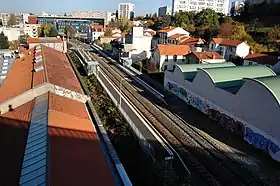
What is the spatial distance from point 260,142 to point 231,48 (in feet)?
98.9

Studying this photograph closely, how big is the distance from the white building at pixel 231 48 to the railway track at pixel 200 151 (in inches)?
961

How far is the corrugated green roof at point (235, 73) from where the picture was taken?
24.7 m

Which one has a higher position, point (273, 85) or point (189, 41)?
point (189, 41)

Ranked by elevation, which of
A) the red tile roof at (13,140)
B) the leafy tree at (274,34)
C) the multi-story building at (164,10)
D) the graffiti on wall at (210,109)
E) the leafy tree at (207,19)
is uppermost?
the multi-story building at (164,10)

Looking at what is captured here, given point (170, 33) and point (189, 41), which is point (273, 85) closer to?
point (189, 41)

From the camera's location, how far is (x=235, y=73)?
25.3m

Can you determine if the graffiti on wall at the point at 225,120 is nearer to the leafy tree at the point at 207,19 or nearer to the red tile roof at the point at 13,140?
the red tile roof at the point at 13,140

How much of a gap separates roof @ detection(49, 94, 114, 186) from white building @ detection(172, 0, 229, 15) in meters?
143

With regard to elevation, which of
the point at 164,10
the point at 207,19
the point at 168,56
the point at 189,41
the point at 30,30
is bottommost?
the point at 168,56

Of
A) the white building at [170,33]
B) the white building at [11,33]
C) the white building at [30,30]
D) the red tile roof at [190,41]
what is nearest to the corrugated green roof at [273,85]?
the red tile roof at [190,41]

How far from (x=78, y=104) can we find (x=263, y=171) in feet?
45.7

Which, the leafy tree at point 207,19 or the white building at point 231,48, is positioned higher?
the leafy tree at point 207,19

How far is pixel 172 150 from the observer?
1861cm

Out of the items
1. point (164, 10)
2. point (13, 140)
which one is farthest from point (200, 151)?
point (164, 10)
